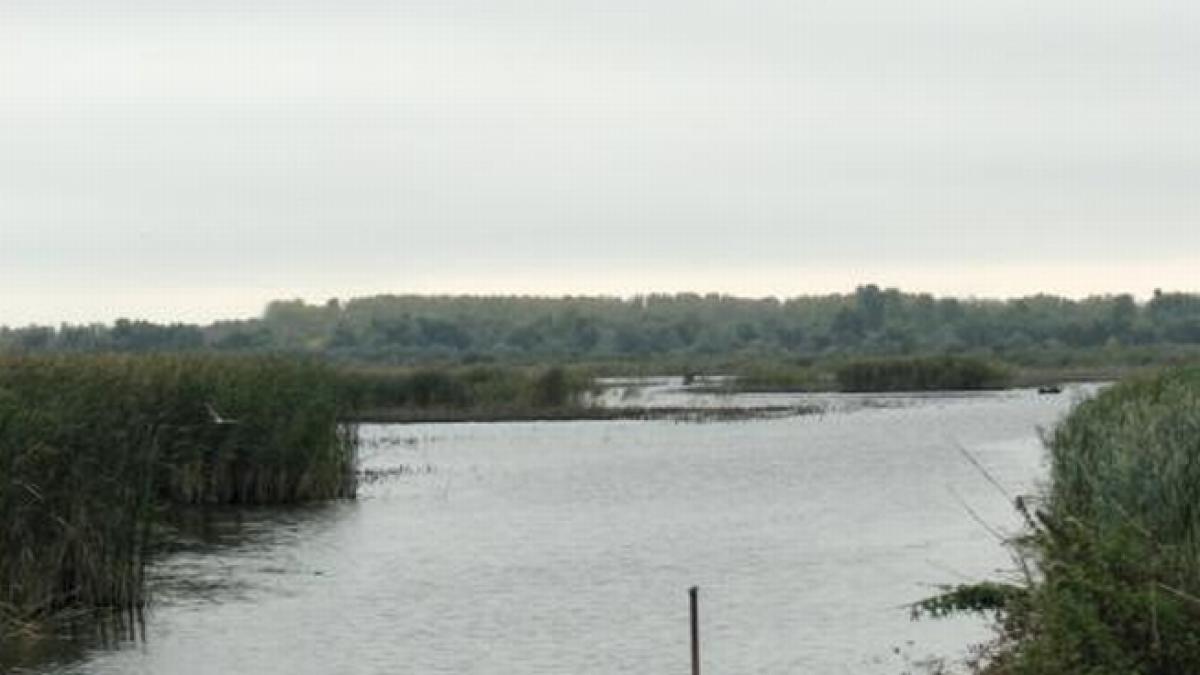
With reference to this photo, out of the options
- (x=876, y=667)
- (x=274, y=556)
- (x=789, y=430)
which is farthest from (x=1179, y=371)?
(x=789, y=430)

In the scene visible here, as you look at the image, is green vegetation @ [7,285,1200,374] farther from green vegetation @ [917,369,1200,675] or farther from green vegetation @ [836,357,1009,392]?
green vegetation @ [917,369,1200,675]

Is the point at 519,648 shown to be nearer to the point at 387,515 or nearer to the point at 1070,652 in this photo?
the point at 1070,652

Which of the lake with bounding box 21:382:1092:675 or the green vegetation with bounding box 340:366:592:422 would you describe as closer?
the lake with bounding box 21:382:1092:675

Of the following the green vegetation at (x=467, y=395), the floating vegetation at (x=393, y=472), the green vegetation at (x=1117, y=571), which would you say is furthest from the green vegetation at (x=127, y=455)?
the green vegetation at (x=467, y=395)

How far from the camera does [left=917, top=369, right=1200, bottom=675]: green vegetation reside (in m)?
11.0

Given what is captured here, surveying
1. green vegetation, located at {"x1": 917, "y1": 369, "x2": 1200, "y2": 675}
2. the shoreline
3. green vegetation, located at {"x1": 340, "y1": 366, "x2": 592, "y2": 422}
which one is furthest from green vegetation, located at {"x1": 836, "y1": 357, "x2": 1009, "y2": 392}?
green vegetation, located at {"x1": 917, "y1": 369, "x2": 1200, "y2": 675}

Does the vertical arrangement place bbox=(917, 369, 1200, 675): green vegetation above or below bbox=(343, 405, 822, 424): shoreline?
below

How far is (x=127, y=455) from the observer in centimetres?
2109

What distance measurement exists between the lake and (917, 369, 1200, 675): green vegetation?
1436 mm

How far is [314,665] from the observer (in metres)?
18.5

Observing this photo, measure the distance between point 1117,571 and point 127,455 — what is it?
13.1 meters

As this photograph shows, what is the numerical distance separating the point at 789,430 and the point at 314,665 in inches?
1756

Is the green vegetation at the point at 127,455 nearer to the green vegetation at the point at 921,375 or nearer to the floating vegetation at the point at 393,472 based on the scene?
the floating vegetation at the point at 393,472

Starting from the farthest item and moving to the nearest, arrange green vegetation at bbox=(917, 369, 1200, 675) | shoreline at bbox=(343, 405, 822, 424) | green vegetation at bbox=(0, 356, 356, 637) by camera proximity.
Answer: shoreline at bbox=(343, 405, 822, 424)
green vegetation at bbox=(0, 356, 356, 637)
green vegetation at bbox=(917, 369, 1200, 675)
